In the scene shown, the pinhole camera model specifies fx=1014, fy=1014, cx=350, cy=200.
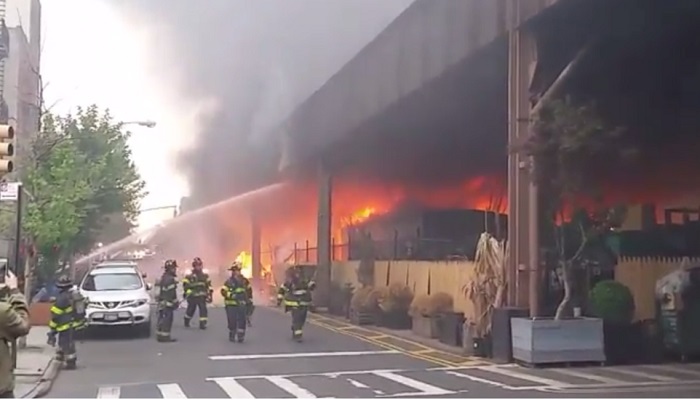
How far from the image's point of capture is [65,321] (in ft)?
44.1

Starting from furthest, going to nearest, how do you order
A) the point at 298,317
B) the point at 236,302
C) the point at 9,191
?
the point at 298,317 → the point at 236,302 → the point at 9,191

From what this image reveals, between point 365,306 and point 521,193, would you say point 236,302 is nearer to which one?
point 521,193

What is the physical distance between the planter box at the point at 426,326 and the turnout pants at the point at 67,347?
636 cm

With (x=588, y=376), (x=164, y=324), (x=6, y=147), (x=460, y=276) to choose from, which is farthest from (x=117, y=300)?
(x=6, y=147)

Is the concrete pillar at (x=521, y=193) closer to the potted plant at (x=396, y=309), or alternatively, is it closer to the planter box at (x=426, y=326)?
the planter box at (x=426, y=326)

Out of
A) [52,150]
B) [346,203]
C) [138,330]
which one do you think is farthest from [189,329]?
[346,203]

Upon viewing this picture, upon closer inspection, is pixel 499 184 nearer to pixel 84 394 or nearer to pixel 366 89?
pixel 366 89

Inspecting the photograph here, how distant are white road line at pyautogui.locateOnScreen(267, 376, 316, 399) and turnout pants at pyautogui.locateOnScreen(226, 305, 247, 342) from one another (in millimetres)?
4407

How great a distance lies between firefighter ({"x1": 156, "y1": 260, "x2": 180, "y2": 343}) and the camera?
17016mm

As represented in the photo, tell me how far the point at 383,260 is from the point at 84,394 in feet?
45.2

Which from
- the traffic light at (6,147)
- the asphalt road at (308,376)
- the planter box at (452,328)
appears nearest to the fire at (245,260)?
the asphalt road at (308,376)

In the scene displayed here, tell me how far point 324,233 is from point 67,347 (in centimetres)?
1544

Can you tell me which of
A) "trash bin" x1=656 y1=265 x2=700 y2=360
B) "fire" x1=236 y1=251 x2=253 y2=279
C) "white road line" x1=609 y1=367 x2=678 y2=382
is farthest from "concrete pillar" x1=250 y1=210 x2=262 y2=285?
"white road line" x1=609 y1=367 x2=678 y2=382

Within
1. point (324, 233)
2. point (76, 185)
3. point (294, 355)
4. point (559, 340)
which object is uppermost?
point (76, 185)
